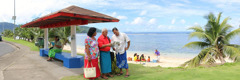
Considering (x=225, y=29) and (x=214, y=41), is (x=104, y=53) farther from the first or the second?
(x=225, y=29)

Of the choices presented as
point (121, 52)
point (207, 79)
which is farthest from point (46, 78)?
point (207, 79)

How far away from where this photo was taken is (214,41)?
10078mm

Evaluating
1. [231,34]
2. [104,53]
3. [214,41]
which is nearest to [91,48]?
[104,53]

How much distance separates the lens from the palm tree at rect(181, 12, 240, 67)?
976 centimetres

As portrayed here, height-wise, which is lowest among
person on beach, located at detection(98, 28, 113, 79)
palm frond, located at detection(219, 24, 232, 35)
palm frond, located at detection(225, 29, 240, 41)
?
person on beach, located at detection(98, 28, 113, 79)

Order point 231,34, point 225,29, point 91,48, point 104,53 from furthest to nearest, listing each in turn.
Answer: point 225,29 → point 231,34 → point 104,53 → point 91,48

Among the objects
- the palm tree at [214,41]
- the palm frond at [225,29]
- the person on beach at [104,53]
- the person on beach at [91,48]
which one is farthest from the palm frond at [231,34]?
the person on beach at [91,48]

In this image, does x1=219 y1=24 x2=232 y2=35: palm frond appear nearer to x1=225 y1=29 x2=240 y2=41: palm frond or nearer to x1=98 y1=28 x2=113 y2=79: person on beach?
x1=225 y1=29 x2=240 y2=41: palm frond

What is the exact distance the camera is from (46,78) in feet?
17.6

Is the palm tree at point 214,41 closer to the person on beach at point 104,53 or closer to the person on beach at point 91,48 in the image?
the person on beach at point 104,53

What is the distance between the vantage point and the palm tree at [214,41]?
9762 millimetres

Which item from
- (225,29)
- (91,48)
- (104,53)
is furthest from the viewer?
(225,29)

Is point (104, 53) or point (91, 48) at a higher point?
point (91, 48)

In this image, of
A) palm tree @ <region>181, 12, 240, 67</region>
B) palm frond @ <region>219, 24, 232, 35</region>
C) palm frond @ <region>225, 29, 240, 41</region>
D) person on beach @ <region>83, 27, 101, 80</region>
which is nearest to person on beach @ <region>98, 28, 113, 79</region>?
person on beach @ <region>83, 27, 101, 80</region>
